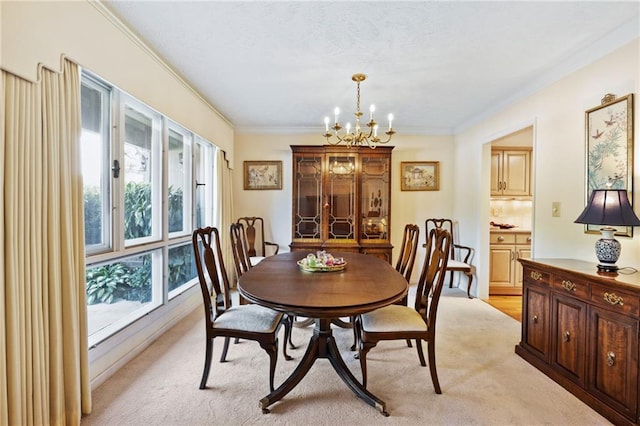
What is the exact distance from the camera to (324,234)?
4270 millimetres

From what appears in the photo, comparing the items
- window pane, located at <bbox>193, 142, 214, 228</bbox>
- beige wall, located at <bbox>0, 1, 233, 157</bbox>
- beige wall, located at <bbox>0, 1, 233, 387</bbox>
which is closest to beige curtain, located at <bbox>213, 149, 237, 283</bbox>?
window pane, located at <bbox>193, 142, 214, 228</bbox>

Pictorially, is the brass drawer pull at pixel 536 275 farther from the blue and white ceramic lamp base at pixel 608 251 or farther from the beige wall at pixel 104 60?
the beige wall at pixel 104 60

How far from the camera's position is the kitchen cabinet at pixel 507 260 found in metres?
4.14

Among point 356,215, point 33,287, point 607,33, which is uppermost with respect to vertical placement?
point 607,33

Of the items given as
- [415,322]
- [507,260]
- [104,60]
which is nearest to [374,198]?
[507,260]

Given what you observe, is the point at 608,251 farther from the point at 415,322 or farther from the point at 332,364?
the point at 332,364

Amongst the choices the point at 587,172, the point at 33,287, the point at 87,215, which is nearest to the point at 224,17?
the point at 87,215

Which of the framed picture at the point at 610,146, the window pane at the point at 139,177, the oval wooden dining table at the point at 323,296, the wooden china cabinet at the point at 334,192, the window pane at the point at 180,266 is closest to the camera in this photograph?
the oval wooden dining table at the point at 323,296

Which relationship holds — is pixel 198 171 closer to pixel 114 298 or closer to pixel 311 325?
pixel 114 298

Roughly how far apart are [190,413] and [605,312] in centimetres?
248

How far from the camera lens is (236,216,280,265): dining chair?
4.50 metres

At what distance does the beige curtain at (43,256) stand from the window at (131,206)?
36 cm

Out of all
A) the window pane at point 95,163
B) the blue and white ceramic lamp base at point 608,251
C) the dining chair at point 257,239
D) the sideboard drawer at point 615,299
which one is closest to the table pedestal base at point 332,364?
the sideboard drawer at point 615,299

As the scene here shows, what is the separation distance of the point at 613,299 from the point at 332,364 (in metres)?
1.69
